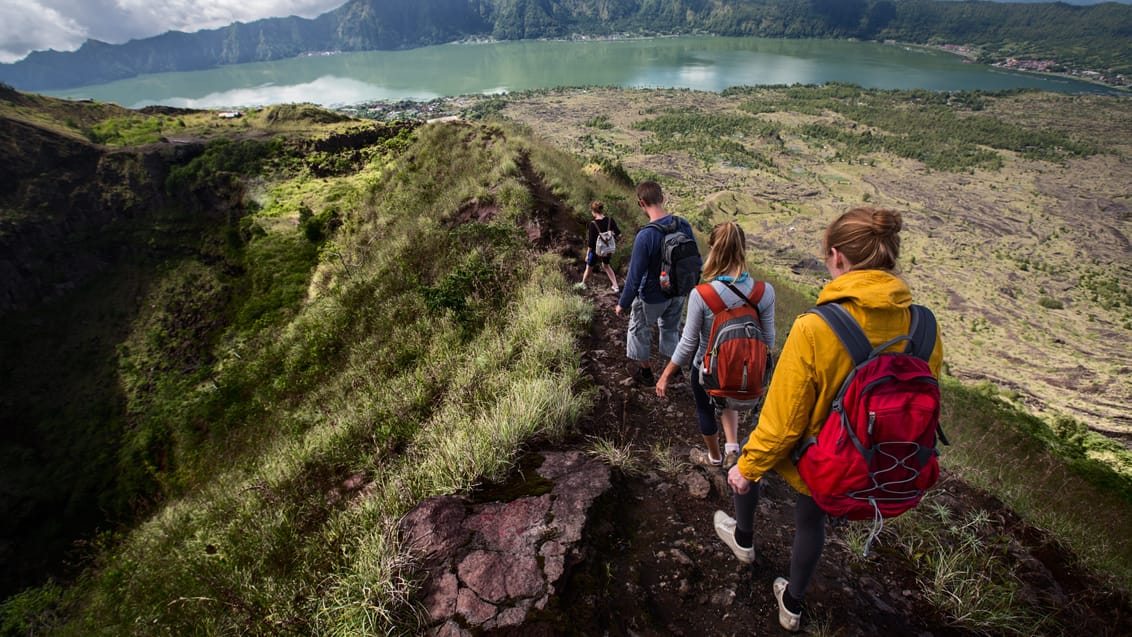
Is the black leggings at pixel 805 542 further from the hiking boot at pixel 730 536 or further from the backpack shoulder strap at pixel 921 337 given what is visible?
the backpack shoulder strap at pixel 921 337

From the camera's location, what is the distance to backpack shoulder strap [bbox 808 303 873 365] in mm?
1688

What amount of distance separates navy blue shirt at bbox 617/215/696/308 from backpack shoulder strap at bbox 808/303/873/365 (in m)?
2.18

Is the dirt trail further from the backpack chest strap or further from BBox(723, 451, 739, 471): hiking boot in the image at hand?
the backpack chest strap

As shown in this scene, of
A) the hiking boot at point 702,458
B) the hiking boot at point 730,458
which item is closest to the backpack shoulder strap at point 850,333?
the hiking boot at point 730,458

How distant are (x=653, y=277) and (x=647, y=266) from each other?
0.13 m

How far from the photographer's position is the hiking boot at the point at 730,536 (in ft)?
8.39

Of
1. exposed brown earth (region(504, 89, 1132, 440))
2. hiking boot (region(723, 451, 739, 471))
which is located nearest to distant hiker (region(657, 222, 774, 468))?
hiking boot (region(723, 451, 739, 471))

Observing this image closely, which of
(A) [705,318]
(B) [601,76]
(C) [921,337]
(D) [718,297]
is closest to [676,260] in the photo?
(A) [705,318]

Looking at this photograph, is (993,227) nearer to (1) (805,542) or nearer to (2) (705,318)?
(2) (705,318)

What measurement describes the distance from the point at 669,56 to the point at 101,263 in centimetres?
21864

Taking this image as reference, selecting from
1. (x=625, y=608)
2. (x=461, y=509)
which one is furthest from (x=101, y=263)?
(x=625, y=608)

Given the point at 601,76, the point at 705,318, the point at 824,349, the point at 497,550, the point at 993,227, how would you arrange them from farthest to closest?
the point at 601,76, the point at 993,227, the point at 705,318, the point at 497,550, the point at 824,349

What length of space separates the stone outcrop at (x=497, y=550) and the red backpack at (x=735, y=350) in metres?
1.02

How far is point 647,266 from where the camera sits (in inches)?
157
